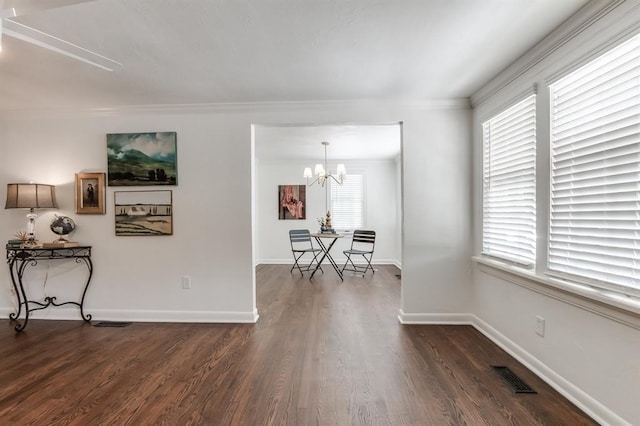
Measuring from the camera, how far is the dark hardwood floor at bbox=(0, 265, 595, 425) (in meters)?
1.74

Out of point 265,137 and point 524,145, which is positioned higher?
point 265,137

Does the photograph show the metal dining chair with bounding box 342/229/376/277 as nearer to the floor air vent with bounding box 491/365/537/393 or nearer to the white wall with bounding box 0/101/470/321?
the white wall with bounding box 0/101/470/321

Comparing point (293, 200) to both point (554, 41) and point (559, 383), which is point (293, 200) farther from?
point (559, 383)

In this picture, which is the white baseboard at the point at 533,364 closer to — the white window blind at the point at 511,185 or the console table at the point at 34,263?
the white window blind at the point at 511,185

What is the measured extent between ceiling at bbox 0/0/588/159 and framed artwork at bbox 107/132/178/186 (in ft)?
1.18

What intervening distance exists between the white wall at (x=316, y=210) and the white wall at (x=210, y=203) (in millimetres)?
3382

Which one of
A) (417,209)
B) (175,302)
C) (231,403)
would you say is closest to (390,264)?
(417,209)

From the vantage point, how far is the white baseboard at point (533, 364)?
165 cm

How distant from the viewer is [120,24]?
181 cm

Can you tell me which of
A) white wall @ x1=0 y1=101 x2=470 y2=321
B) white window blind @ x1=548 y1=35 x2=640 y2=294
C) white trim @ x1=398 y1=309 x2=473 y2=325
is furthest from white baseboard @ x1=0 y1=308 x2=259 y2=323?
white window blind @ x1=548 y1=35 x2=640 y2=294

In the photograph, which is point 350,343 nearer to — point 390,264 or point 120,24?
point 120,24

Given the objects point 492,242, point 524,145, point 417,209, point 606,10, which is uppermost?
point 606,10

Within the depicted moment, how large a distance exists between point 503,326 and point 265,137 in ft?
12.4

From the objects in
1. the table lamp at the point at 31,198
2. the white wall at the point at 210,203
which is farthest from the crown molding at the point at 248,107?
the table lamp at the point at 31,198
